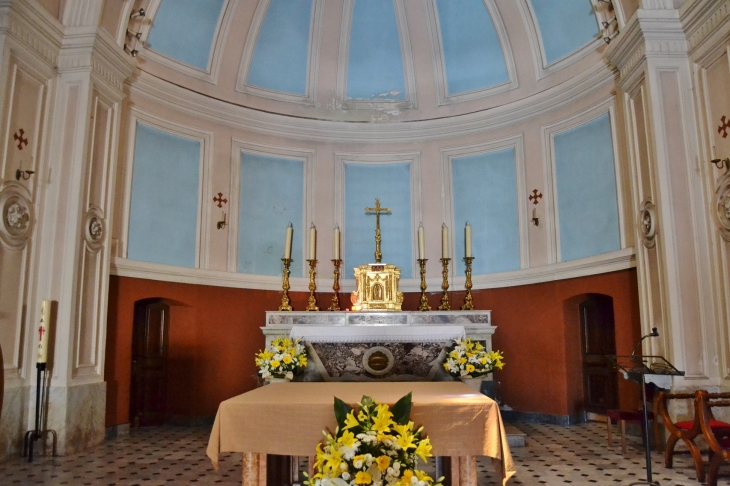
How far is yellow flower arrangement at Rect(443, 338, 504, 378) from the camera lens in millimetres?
6406

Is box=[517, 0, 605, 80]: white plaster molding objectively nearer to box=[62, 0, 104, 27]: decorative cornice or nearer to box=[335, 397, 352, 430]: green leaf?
box=[62, 0, 104, 27]: decorative cornice

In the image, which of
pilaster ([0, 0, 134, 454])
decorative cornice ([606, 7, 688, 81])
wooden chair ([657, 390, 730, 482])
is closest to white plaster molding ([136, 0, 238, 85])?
pilaster ([0, 0, 134, 454])

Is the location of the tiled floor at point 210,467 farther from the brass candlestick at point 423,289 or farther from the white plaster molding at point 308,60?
the white plaster molding at point 308,60

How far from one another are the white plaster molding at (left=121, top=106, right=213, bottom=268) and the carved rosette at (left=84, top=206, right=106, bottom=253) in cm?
64

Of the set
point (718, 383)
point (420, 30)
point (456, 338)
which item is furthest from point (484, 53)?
point (718, 383)

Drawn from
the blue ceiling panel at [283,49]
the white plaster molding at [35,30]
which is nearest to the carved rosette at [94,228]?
the white plaster molding at [35,30]

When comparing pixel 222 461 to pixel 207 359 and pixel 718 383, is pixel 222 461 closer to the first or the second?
pixel 207 359

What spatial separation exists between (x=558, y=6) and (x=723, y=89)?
147 inches

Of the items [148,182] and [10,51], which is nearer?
[10,51]

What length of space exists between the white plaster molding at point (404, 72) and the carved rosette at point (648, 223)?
16.2ft

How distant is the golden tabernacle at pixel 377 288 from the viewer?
873 cm

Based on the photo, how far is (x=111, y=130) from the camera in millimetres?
7887

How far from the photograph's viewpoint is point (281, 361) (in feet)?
19.8

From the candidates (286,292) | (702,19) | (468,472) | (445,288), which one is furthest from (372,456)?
(445,288)
